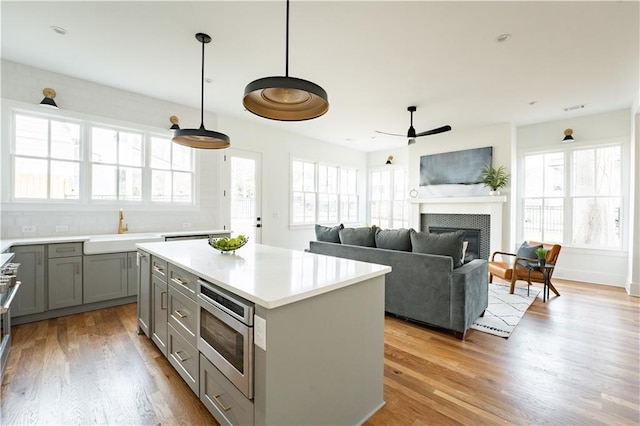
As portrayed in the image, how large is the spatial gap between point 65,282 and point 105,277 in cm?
37

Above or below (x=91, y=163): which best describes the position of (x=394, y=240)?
below

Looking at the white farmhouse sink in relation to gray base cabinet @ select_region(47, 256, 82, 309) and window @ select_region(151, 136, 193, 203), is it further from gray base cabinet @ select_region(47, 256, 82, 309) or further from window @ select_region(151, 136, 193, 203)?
window @ select_region(151, 136, 193, 203)

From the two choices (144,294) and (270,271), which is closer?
(270,271)

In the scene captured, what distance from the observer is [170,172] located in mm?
4668

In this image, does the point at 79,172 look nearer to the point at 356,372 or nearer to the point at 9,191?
the point at 9,191

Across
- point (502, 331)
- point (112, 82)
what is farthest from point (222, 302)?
point (112, 82)

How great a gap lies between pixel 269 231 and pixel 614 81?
5.72m

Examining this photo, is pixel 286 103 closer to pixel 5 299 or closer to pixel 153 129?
pixel 5 299

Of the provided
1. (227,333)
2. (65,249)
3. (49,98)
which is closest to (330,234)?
(227,333)

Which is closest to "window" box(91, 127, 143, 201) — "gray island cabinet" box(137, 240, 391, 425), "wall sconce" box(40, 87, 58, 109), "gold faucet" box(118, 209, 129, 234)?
"gold faucet" box(118, 209, 129, 234)

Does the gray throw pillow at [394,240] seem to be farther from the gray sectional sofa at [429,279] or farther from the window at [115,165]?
the window at [115,165]

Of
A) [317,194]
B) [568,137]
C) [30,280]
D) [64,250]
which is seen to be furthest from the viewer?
[317,194]

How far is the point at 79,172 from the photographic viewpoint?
3859 millimetres

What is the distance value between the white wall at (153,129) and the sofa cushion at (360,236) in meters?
2.53
